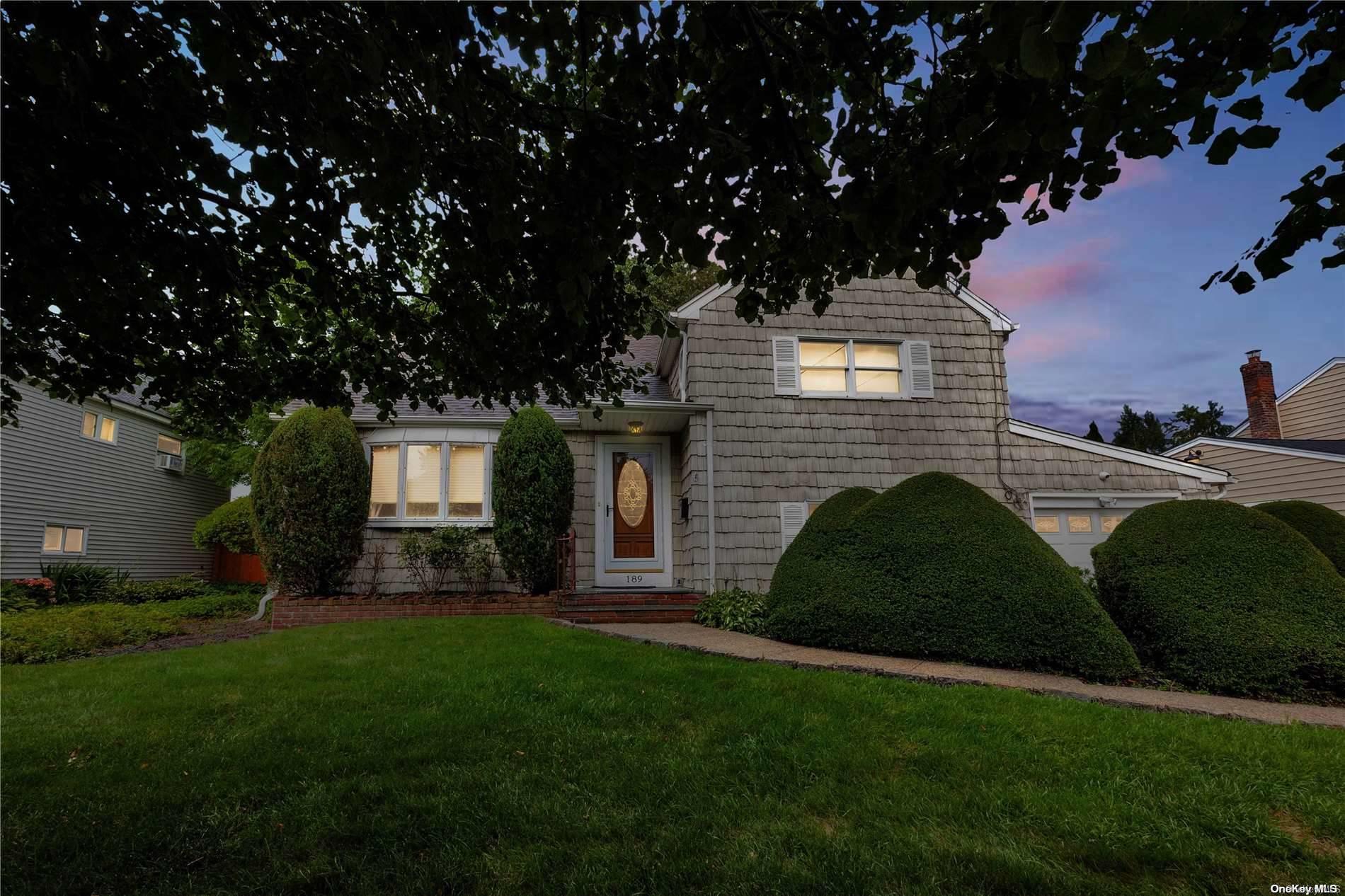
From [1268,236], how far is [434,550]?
9415mm

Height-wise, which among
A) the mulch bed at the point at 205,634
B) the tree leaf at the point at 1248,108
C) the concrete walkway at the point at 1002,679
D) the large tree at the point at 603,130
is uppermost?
the large tree at the point at 603,130

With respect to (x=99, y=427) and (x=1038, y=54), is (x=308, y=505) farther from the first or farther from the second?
(x=1038, y=54)

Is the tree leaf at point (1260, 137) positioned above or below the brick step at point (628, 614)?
above

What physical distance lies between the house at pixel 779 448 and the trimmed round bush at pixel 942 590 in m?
2.76

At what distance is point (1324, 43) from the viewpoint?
1748 mm

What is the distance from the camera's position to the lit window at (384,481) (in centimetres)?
1010

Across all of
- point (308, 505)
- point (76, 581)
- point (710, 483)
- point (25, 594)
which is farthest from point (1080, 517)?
point (76, 581)

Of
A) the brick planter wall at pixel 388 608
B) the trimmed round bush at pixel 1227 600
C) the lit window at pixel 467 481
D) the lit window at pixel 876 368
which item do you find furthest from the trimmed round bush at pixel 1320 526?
the lit window at pixel 467 481

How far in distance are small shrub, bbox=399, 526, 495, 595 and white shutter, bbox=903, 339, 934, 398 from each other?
7453 mm

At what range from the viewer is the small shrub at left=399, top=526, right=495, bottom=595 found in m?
9.30

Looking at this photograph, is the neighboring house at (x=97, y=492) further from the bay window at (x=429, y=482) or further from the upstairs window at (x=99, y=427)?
the bay window at (x=429, y=482)

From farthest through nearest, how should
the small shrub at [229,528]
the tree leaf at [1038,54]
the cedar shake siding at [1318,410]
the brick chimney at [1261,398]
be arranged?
the brick chimney at [1261,398] < the cedar shake siding at [1318,410] < the small shrub at [229,528] < the tree leaf at [1038,54]

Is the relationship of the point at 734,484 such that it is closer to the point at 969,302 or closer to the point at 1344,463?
the point at 969,302

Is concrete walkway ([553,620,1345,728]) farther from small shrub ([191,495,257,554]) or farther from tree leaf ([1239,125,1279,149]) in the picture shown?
small shrub ([191,495,257,554])
